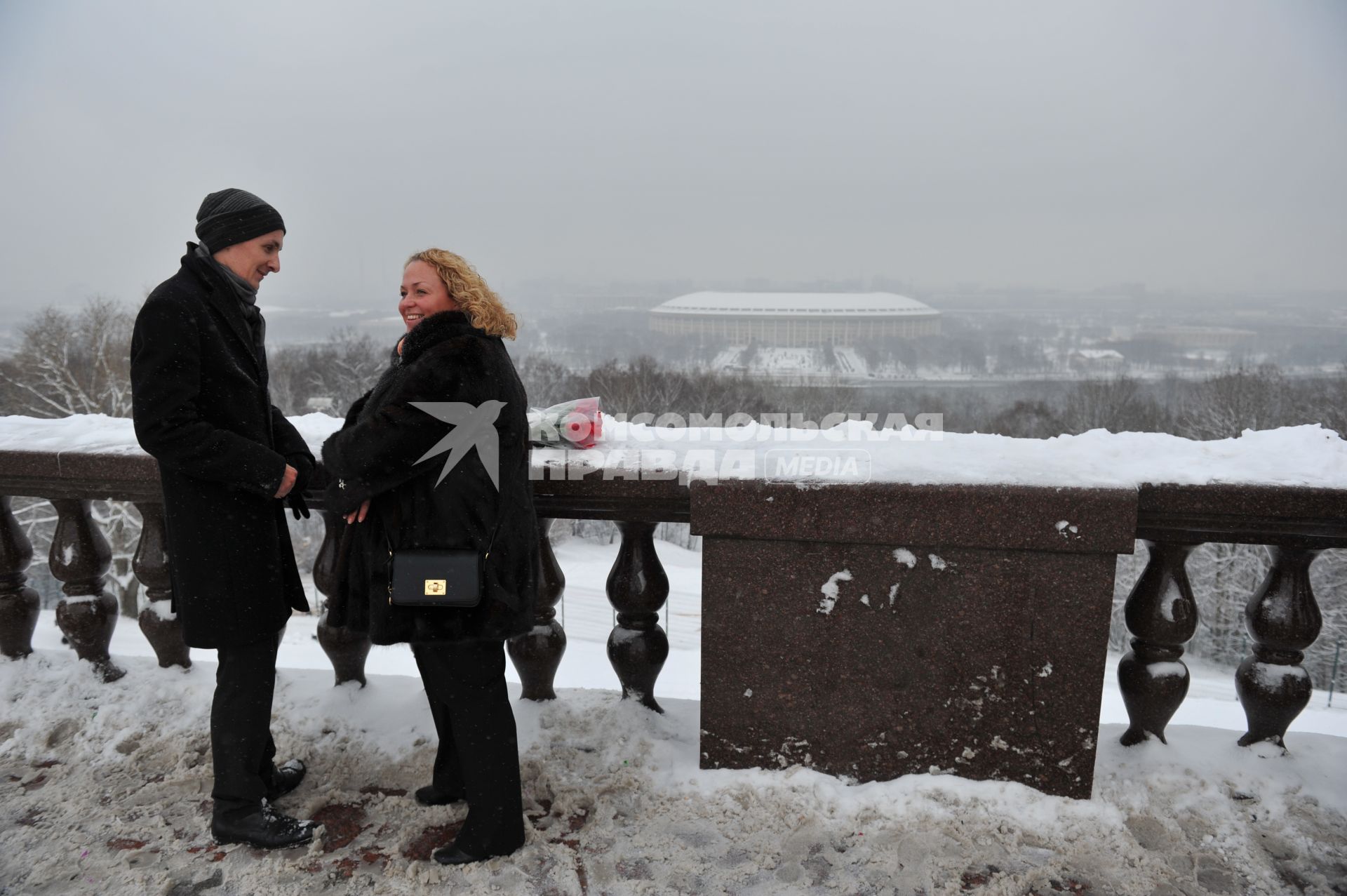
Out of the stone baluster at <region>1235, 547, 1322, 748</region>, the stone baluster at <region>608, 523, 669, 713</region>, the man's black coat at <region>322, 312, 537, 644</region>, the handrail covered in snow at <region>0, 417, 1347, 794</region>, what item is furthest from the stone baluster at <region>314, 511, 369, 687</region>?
the stone baluster at <region>1235, 547, 1322, 748</region>

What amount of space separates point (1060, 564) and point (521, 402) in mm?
1685

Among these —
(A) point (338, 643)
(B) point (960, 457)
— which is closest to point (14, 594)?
(A) point (338, 643)

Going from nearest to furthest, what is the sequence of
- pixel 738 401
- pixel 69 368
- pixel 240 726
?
1. pixel 240 726
2. pixel 69 368
3. pixel 738 401

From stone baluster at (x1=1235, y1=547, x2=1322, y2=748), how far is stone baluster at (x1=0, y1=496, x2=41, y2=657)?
15.3ft

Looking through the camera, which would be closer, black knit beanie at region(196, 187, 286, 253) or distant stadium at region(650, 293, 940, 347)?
black knit beanie at region(196, 187, 286, 253)

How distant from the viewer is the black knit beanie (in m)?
2.59

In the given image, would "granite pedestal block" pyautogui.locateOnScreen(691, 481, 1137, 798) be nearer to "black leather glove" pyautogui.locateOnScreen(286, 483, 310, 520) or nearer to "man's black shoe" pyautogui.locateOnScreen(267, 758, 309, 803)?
"black leather glove" pyautogui.locateOnScreen(286, 483, 310, 520)

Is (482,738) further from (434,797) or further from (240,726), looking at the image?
(240,726)

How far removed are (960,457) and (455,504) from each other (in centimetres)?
157

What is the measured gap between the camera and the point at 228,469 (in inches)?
98.6

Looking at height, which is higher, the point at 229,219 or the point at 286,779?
the point at 229,219

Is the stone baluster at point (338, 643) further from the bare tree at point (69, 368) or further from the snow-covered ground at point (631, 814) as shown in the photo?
the bare tree at point (69, 368)

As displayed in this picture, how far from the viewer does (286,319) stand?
104438 mm

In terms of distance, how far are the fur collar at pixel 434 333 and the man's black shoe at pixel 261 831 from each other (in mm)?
1490
